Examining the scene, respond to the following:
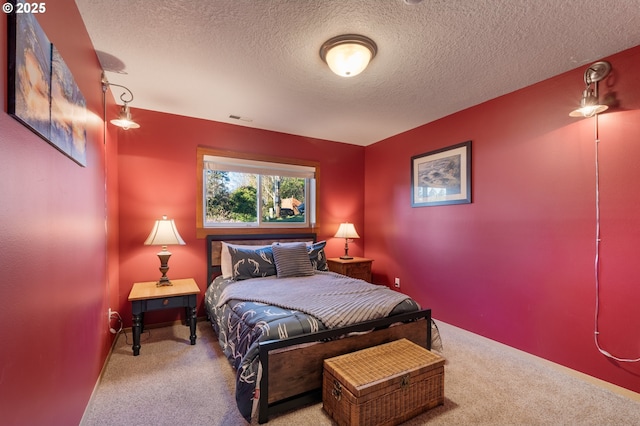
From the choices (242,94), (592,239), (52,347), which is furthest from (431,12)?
(52,347)

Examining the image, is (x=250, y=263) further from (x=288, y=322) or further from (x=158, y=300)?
(x=288, y=322)

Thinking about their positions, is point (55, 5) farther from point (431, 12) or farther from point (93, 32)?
Answer: point (431, 12)

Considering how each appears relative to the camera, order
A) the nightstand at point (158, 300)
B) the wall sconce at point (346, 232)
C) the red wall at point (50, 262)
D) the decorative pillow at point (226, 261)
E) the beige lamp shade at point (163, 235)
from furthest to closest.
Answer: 1. the wall sconce at point (346, 232)
2. the decorative pillow at point (226, 261)
3. the beige lamp shade at point (163, 235)
4. the nightstand at point (158, 300)
5. the red wall at point (50, 262)

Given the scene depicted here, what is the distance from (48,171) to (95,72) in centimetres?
137

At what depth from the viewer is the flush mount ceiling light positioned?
1921mm

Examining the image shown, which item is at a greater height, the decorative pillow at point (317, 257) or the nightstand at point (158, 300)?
the decorative pillow at point (317, 257)

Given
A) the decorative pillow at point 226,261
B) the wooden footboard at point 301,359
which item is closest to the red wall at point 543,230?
the wooden footboard at point 301,359

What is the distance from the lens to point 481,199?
9.88 feet

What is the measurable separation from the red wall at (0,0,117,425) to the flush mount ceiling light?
147 centimetres

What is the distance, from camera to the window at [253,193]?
3.60 m

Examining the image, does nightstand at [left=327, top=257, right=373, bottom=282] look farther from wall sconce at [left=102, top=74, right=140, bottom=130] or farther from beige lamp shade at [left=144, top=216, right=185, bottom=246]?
wall sconce at [left=102, top=74, right=140, bottom=130]

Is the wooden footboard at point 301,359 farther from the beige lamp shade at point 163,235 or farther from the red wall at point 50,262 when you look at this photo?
the beige lamp shade at point 163,235

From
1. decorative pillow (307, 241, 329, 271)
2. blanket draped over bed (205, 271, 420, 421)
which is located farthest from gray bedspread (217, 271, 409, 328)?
decorative pillow (307, 241, 329, 271)

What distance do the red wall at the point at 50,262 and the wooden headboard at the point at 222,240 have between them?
4.69 ft
